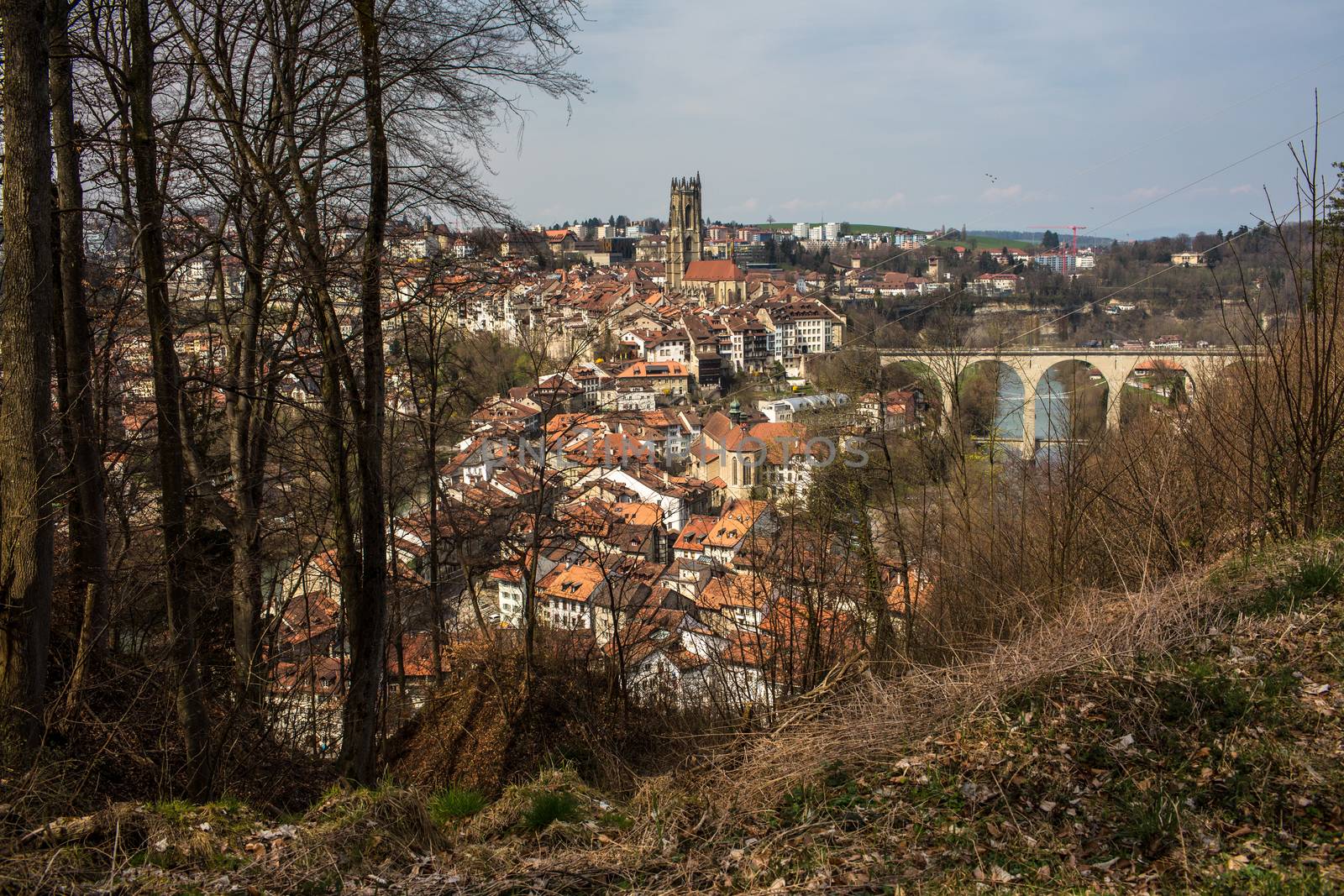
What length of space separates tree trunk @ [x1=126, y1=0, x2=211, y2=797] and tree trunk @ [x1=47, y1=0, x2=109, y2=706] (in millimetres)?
280

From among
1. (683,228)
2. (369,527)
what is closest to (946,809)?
(369,527)

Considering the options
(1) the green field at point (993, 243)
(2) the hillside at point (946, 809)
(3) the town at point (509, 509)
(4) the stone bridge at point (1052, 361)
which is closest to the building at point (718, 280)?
(1) the green field at point (993, 243)

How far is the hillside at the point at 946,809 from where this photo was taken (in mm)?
1933

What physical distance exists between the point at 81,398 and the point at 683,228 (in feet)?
241

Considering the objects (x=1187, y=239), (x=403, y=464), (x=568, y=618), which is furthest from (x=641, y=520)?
(x=1187, y=239)

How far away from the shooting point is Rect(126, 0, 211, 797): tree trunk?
2.83m

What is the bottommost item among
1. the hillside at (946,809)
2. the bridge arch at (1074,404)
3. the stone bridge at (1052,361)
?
the hillside at (946,809)

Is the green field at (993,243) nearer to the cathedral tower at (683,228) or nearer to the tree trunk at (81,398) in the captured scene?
the cathedral tower at (683,228)

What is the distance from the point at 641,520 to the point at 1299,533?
1118 centimetres

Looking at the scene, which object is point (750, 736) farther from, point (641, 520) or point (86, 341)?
point (641, 520)

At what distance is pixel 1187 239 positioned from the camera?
93.5 feet

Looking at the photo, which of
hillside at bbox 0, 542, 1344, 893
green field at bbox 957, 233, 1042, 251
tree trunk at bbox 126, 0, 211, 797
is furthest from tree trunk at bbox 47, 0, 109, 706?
green field at bbox 957, 233, 1042, 251

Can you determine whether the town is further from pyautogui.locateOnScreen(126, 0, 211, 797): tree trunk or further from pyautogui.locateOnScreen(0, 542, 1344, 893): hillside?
pyautogui.locateOnScreen(0, 542, 1344, 893): hillside

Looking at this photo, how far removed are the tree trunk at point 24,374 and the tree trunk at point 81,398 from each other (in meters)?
0.35
